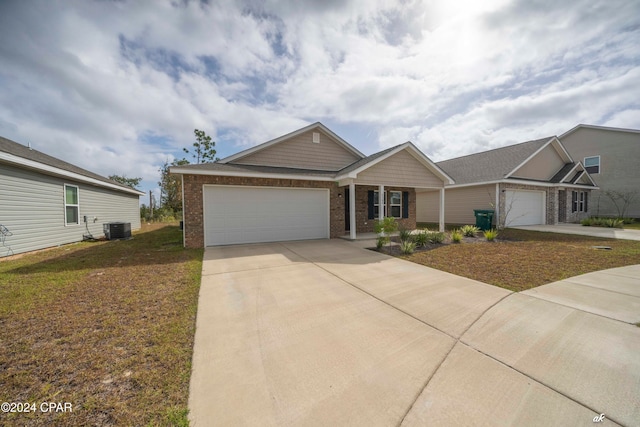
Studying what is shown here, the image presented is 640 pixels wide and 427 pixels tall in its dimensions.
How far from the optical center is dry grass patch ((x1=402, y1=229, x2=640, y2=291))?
510 centimetres

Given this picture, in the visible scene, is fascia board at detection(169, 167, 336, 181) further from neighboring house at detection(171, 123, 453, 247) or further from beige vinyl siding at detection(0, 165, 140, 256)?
beige vinyl siding at detection(0, 165, 140, 256)

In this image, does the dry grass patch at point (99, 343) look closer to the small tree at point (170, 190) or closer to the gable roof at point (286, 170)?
the gable roof at point (286, 170)

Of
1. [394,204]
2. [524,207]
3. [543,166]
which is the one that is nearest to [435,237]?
[394,204]

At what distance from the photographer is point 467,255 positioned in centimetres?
710

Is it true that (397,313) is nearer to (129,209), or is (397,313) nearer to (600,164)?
(129,209)

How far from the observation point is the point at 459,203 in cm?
1639

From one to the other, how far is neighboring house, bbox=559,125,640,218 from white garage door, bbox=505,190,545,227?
27.6 feet

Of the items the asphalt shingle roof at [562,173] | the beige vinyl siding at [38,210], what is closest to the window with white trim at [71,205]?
the beige vinyl siding at [38,210]

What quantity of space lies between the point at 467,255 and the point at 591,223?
561 inches

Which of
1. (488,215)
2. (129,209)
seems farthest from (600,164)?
(129,209)

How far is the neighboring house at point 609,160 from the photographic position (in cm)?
1759

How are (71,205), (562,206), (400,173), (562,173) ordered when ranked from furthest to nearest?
1. (562,206)
2. (562,173)
3. (400,173)
4. (71,205)

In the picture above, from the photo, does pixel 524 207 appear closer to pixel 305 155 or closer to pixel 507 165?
pixel 507 165

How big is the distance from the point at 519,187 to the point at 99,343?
762 inches
